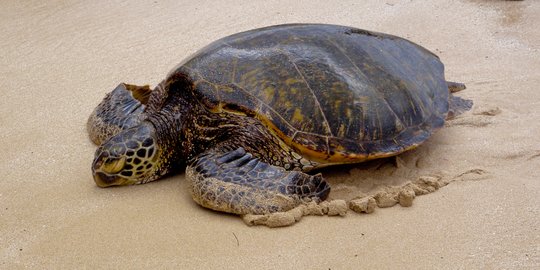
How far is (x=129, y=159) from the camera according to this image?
333 centimetres

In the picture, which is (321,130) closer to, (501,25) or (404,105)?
(404,105)

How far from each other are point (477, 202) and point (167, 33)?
4595mm

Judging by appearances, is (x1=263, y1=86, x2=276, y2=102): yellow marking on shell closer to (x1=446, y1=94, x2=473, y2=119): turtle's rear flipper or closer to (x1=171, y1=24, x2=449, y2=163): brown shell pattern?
(x1=171, y1=24, x2=449, y2=163): brown shell pattern

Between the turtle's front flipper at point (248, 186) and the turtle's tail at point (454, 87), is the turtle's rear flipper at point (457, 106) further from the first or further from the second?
the turtle's front flipper at point (248, 186)

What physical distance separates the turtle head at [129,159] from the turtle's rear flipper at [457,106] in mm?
2209

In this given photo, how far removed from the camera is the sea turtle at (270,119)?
3.16 metres

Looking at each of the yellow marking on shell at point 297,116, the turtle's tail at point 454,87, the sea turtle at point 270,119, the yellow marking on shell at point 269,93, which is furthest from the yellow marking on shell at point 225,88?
the turtle's tail at point 454,87

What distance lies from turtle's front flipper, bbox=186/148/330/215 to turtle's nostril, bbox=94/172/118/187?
49cm

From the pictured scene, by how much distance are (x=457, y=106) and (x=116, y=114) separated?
2.66 meters

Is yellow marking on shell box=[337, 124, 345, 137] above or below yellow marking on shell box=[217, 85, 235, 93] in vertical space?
below

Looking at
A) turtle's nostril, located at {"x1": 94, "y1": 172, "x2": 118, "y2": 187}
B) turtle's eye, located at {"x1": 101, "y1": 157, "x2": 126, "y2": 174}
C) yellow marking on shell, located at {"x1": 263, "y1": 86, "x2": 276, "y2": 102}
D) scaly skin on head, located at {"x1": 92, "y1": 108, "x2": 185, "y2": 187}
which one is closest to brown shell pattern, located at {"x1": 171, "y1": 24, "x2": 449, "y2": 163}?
yellow marking on shell, located at {"x1": 263, "y1": 86, "x2": 276, "y2": 102}

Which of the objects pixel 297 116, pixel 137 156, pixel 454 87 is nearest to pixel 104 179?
pixel 137 156

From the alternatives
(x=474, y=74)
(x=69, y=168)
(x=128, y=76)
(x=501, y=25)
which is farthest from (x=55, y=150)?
(x=501, y=25)

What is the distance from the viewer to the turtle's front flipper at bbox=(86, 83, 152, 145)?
392 centimetres
